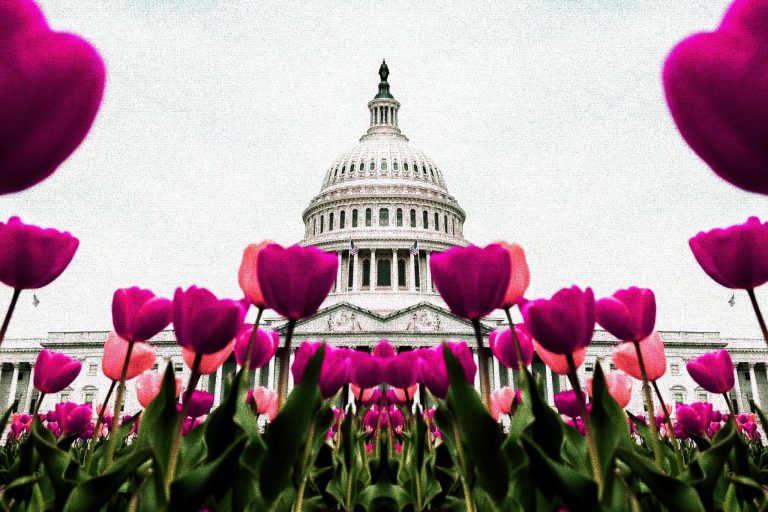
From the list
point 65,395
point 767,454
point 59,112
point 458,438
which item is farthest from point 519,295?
point 65,395

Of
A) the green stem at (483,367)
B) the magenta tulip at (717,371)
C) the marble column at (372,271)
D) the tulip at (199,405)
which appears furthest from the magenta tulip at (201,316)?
the marble column at (372,271)

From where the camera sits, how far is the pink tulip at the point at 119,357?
8.93 feet

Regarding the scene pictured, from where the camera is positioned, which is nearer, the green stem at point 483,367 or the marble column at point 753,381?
the green stem at point 483,367

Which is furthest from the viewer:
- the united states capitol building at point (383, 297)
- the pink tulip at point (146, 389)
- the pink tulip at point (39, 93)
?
the united states capitol building at point (383, 297)

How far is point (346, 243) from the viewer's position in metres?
65.3

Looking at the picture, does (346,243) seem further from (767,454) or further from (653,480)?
(653,480)

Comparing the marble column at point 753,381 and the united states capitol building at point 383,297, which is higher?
the united states capitol building at point 383,297

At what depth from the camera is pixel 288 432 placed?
1756 millimetres

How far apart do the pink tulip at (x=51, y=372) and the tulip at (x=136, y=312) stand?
3.49ft

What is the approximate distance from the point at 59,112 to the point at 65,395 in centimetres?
5960

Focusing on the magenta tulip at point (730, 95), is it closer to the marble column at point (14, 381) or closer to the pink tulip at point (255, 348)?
the pink tulip at point (255, 348)

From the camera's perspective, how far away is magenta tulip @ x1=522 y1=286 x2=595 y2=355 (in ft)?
5.87

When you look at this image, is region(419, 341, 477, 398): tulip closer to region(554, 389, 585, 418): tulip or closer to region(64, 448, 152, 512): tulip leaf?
region(554, 389, 585, 418): tulip

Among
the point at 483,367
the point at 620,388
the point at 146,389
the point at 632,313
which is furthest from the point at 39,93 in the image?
the point at 620,388
